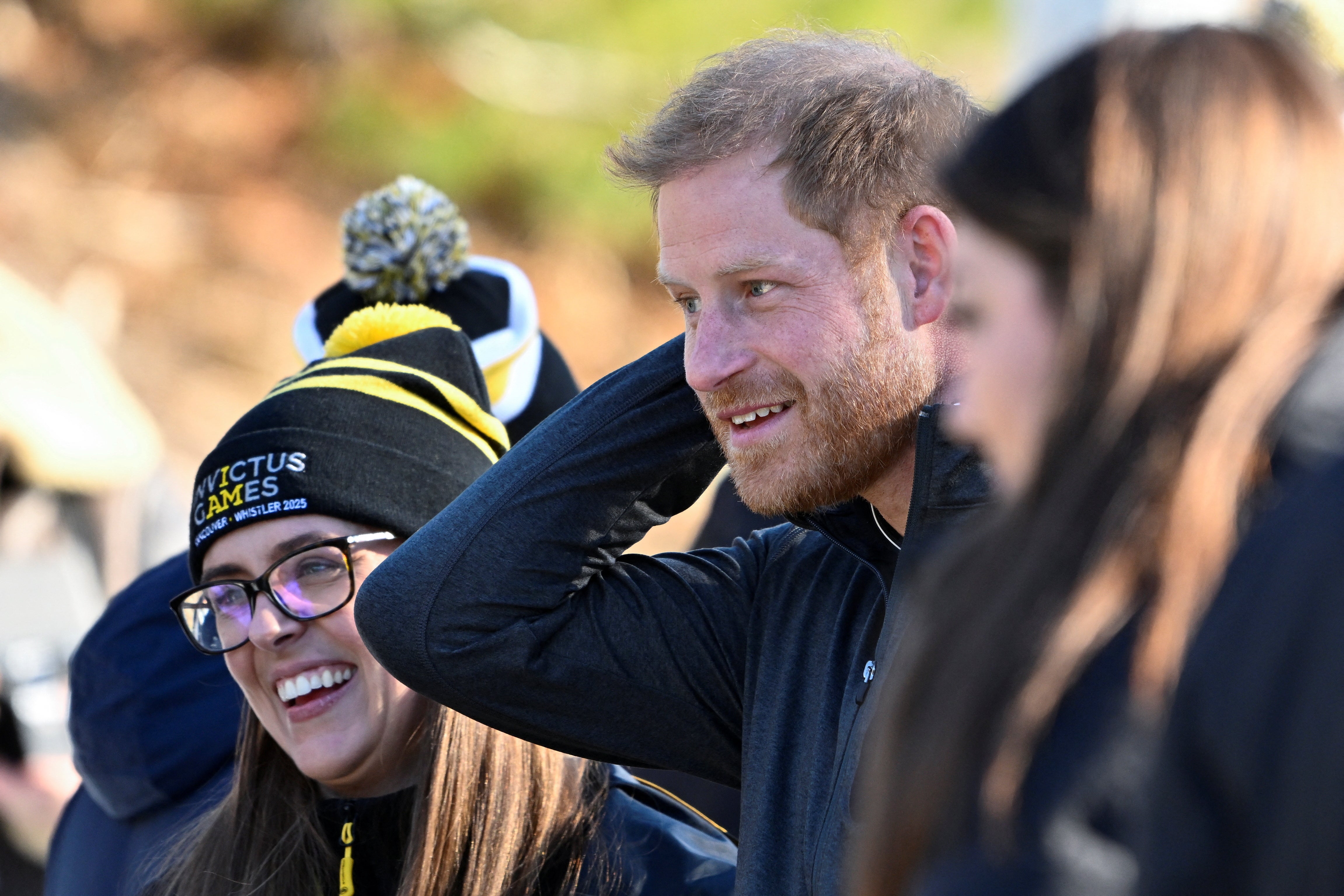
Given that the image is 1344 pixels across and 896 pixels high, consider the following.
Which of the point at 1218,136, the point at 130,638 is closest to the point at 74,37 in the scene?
the point at 130,638

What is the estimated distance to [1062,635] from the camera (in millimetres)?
851

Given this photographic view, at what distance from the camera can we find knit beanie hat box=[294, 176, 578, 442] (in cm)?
264

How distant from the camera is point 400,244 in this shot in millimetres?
2627

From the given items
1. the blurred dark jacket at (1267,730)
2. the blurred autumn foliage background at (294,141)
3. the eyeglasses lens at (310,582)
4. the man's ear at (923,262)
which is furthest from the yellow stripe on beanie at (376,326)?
the blurred autumn foliage background at (294,141)

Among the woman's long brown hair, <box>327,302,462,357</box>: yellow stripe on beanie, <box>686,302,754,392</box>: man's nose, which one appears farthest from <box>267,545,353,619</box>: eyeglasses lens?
the woman's long brown hair

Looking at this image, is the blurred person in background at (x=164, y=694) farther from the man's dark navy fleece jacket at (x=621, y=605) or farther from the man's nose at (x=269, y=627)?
the man's dark navy fleece jacket at (x=621, y=605)

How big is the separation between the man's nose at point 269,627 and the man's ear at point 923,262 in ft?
3.42

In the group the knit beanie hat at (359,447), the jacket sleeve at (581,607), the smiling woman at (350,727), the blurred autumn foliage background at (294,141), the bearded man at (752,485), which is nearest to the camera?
the bearded man at (752,485)

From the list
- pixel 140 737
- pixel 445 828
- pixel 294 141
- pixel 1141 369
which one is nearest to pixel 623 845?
pixel 445 828

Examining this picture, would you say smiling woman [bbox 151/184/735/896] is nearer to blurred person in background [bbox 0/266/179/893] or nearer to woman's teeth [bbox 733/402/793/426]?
woman's teeth [bbox 733/402/793/426]

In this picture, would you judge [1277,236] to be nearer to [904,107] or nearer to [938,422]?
[938,422]

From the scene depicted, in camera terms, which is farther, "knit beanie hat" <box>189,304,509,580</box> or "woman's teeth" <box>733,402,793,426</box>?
"knit beanie hat" <box>189,304,509,580</box>

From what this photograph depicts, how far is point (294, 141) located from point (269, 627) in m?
7.47

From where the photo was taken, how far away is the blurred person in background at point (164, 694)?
238cm
